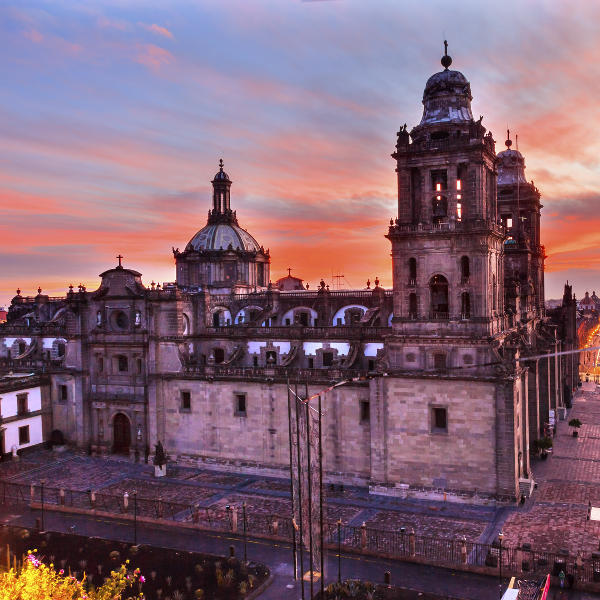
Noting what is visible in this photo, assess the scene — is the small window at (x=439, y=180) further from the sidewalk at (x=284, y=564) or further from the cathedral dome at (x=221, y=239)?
the cathedral dome at (x=221, y=239)

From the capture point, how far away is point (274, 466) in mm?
46125

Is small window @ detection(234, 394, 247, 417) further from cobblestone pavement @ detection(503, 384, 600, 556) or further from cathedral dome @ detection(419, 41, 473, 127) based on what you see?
cathedral dome @ detection(419, 41, 473, 127)

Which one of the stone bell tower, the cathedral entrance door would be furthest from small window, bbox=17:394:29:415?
the stone bell tower

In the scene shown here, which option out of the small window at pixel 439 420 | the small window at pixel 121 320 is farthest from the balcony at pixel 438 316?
the small window at pixel 121 320

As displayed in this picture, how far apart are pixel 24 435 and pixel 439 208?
1488 inches

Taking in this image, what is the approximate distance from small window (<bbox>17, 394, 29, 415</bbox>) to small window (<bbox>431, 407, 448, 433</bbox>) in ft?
110

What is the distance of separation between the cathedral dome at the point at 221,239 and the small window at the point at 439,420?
37.6 m

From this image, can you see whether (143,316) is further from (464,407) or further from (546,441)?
Answer: (546,441)

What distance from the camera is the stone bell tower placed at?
40.0 m

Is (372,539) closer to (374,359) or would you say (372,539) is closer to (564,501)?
(564,501)

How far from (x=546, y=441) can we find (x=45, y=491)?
36334 mm

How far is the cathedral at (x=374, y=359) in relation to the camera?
130ft

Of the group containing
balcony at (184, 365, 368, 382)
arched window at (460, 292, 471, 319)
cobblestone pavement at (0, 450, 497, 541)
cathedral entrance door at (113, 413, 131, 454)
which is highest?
arched window at (460, 292, 471, 319)

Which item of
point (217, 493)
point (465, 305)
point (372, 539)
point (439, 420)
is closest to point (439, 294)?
point (465, 305)
